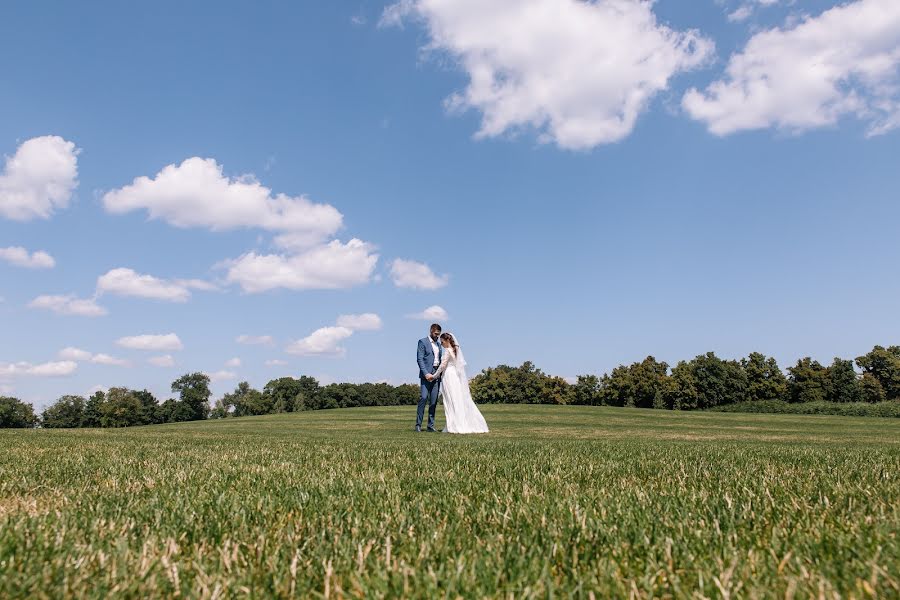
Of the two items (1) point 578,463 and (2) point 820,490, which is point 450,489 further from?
(2) point 820,490

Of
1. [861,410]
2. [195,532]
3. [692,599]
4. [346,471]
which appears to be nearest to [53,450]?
[346,471]

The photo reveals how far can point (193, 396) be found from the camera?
126m

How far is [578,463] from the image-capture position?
647 cm

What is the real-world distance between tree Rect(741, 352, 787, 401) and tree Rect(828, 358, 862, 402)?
6.79 metres

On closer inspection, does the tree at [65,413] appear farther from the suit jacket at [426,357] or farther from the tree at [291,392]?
the suit jacket at [426,357]

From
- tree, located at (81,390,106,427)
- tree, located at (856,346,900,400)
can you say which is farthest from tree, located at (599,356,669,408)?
tree, located at (81,390,106,427)

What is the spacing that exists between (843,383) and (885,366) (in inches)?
436

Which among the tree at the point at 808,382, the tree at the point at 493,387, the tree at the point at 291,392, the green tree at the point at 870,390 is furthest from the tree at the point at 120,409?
the green tree at the point at 870,390

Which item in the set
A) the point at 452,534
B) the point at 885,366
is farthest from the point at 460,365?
the point at 885,366

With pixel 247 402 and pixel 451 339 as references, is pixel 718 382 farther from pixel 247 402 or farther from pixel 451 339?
pixel 247 402

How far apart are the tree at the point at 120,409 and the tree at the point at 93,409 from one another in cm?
88

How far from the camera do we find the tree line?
88.9m

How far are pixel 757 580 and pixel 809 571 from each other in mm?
334

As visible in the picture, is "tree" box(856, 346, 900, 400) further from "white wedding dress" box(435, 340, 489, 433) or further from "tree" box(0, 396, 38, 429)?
"tree" box(0, 396, 38, 429)
